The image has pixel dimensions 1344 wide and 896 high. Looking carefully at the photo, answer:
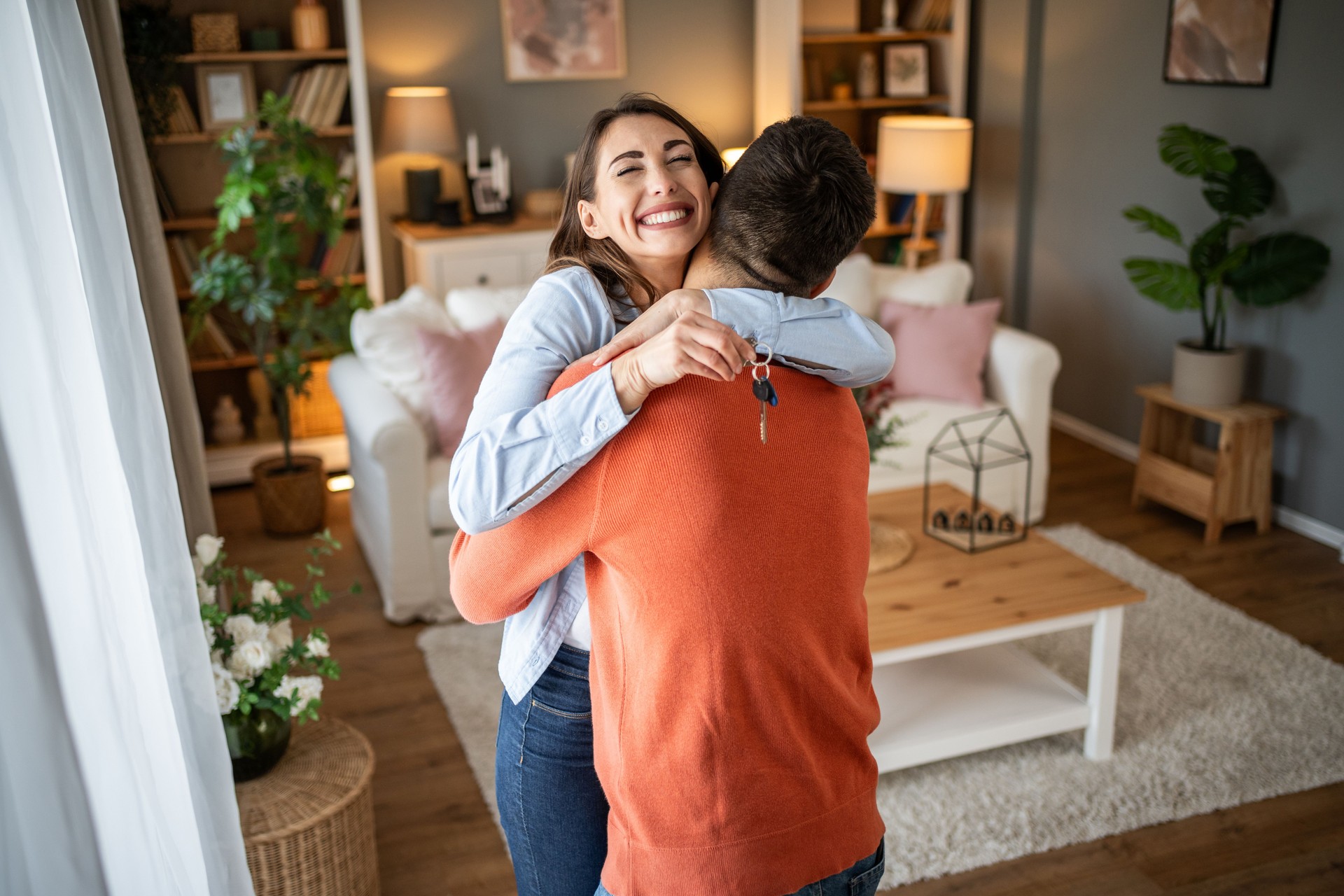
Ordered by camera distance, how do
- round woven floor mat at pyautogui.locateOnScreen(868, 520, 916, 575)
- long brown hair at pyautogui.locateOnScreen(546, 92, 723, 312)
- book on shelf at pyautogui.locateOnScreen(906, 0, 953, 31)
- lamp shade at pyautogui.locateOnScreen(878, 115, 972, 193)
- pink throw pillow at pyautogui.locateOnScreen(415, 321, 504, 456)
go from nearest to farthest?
1. long brown hair at pyautogui.locateOnScreen(546, 92, 723, 312)
2. round woven floor mat at pyautogui.locateOnScreen(868, 520, 916, 575)
3. pink throw pillow at pyautogui.locateOnScreen(415, 321, 504, 456)
4. lamp shade at pyautogui.locateOnScreen(878, 115, 972, 193)
5. book on shelf at pyautogui.locateOnScreen(906, 0, 953, 31)

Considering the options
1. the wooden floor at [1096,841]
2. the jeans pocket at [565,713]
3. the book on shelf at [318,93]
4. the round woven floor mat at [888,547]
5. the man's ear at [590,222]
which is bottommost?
the wooden floor at [1096,841]

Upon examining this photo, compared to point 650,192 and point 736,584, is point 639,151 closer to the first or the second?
point 650,192

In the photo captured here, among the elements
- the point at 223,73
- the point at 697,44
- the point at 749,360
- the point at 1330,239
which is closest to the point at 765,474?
the point at 749,360

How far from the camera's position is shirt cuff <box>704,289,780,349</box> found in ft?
3.25

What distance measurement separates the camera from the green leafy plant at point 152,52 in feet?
12.8

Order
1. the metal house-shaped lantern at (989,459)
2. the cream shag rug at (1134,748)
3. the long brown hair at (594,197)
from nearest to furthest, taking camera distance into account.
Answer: the long brown hair at (594,197) → the cream shag rug at (1134,748) → the metal house-shaped lantern at (989,459)

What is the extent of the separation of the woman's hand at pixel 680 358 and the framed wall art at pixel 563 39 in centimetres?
450

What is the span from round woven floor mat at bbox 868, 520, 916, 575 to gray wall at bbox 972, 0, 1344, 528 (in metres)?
1.86

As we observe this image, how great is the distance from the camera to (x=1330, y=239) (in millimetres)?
3766

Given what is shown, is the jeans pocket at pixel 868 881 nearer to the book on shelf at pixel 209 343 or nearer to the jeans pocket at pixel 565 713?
the jeans pocket at pixel 565 713

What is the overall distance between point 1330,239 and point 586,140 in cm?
340

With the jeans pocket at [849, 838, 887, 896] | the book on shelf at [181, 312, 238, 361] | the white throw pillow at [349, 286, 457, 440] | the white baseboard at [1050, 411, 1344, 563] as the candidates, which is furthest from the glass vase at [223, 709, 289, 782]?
the white baseboard at [1050, 411, 1344, 563]

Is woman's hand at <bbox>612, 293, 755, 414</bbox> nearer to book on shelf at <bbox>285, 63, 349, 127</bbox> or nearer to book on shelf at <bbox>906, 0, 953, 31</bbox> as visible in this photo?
book on shelf at <bbox>285, 63, 349, 127</bbox>

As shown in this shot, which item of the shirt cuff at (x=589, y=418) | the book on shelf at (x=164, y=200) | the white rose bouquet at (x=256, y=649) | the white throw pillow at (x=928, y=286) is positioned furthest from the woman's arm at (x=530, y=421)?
the book on shelf at (x=164, y=200)
